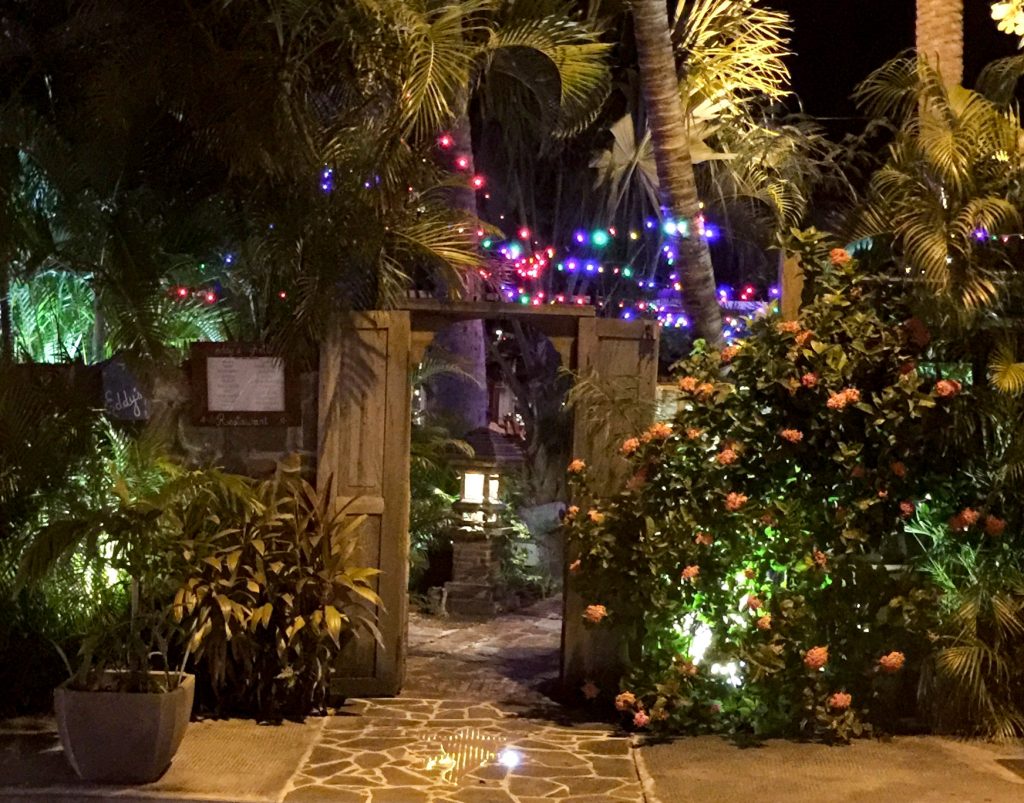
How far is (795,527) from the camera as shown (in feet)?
22.2

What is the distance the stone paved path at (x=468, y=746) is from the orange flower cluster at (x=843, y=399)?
2.23 metres

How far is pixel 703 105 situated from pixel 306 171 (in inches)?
146

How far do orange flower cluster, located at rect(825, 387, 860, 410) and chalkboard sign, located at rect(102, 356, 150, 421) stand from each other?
4105mm

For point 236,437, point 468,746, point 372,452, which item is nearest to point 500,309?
point 372,452

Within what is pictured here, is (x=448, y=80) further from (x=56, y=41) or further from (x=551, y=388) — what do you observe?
(x=551, y=388)

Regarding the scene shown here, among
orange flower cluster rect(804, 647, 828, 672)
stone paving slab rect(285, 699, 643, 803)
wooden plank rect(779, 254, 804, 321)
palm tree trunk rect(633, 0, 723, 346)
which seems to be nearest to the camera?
stone paving slab rect(285, 699, 643, 803)

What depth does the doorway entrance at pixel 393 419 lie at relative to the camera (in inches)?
295

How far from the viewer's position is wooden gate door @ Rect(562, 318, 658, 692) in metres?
7.47

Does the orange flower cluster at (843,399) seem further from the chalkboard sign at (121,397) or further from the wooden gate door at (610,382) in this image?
the chalkboard sign at (121,397)

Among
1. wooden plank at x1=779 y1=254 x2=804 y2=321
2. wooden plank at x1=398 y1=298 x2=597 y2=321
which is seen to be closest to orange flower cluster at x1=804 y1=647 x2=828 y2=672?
wooden plank at x1=779 y1=254 x2=804 y2=321

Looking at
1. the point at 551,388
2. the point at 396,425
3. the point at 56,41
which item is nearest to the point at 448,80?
the point at 396,425

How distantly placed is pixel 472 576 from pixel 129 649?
5141 millimetres

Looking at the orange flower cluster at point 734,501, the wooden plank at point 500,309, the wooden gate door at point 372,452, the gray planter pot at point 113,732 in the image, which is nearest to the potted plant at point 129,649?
the gray planter pot at point 113,732

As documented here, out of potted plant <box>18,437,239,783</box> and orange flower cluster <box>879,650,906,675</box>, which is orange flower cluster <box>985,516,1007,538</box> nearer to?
orange flower cluster <box>879,650,906,675</box>
